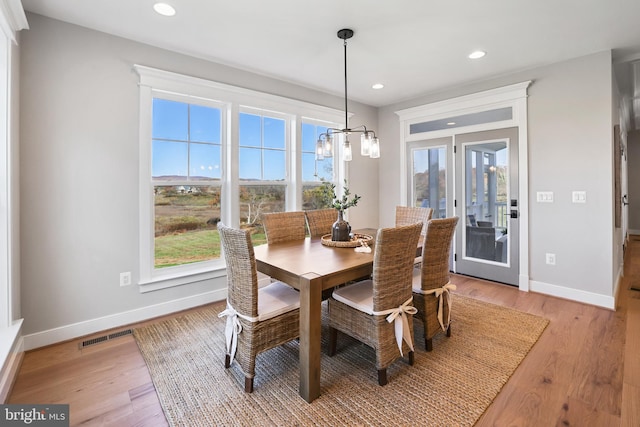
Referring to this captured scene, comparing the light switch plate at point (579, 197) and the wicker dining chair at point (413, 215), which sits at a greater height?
the light switch plate at point (579, 197)

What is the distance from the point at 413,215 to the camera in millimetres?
3355

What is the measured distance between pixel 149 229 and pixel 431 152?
382 cm

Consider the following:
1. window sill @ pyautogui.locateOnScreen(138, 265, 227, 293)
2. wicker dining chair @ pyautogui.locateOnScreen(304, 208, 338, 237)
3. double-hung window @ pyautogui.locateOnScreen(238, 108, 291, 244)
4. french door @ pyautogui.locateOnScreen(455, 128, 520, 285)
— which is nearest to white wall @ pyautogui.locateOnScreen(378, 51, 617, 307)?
french door @ pyautogui.locateOnScreen(455, 128, 520, 285)

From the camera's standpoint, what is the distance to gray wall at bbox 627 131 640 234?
741cm

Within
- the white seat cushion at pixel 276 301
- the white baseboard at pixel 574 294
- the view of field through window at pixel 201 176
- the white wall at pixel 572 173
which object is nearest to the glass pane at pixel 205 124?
the view of field through window at pixel 201 176

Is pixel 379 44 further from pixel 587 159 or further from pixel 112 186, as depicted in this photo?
pixel 112 186

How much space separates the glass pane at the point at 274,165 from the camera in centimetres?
381

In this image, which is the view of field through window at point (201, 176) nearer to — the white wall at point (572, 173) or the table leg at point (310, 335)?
the table leg at point (310, 335)

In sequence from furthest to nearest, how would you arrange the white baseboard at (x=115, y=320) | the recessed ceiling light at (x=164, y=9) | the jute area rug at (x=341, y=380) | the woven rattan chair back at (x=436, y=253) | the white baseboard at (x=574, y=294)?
1. the white baseboard at (x=574, y=294)
2. the white baseboard at (x=115, y=320)
3. the recessed ceiling light at (x=164, y=9)
4. the woven rattan chair back at (x=436, y=253)
5. the jute area rug at (x=341, y=380)

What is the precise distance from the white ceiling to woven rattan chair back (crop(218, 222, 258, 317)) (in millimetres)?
1753

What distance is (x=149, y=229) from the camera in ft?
9.50

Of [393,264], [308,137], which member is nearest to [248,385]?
Result: [393,264]

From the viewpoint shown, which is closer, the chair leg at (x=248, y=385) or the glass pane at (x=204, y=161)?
the chair leg at (x=248, y=385)

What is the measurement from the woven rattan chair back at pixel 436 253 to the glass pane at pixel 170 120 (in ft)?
8.55
